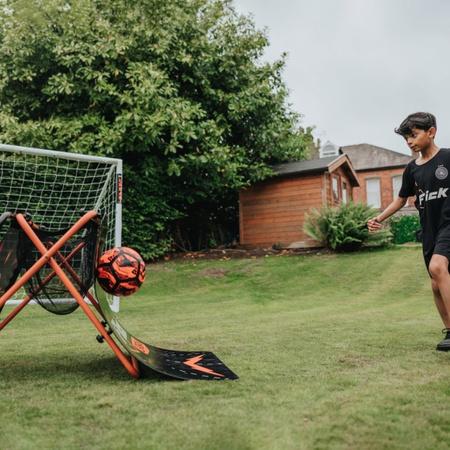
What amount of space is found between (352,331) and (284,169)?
47.2 ft

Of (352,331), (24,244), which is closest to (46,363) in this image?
(24,244)

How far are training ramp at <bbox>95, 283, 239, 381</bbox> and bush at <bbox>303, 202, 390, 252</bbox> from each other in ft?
39.3

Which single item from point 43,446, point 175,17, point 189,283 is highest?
point 175,17

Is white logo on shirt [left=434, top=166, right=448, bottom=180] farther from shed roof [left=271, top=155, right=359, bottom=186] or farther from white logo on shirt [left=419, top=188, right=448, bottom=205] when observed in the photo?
shed roof [left=271, top=155, right=359, bottom=186]

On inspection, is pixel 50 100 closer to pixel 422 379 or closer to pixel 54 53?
pixel 54 53

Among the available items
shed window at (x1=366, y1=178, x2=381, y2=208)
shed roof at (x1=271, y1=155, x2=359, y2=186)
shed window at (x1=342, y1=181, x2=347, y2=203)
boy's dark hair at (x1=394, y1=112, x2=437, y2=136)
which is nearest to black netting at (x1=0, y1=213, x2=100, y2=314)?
boy's dark hair at (x1=394, y1=112, x2=437, y2=136)

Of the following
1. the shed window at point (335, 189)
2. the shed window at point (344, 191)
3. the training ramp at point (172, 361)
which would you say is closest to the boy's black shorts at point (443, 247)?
the training ramp at point (172, 361)

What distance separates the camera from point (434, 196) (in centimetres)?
386

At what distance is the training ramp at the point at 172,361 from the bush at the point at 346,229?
12.0m

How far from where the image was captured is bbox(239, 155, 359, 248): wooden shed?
727 inches

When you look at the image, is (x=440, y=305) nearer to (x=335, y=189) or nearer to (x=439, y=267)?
(x=439, y=267)

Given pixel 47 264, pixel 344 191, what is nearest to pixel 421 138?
pixel 47 264

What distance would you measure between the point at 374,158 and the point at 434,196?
35.2 meters

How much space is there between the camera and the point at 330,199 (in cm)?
1911
